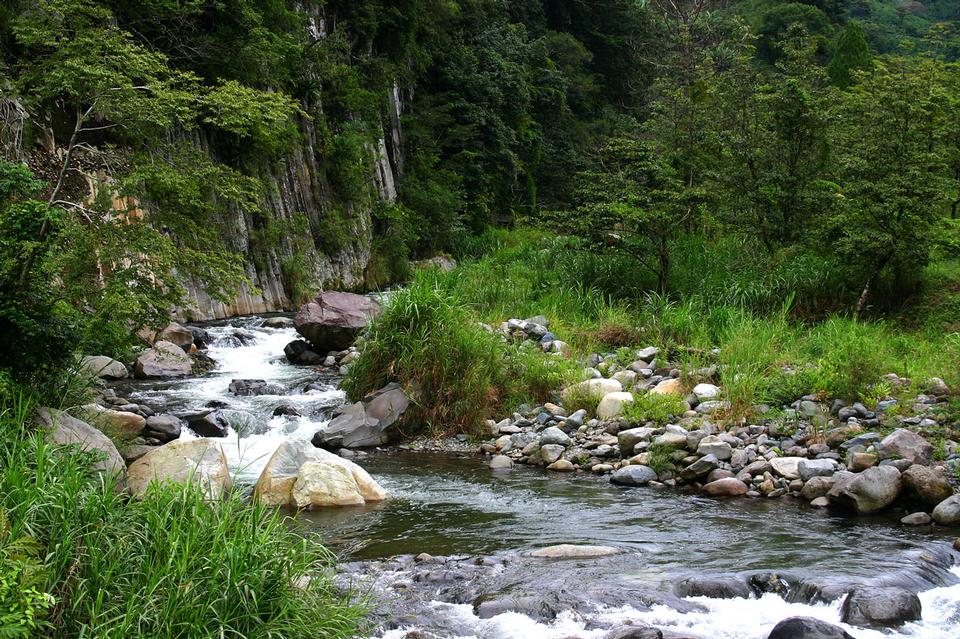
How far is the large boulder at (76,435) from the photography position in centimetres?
581

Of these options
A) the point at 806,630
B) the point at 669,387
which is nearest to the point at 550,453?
the point at 669,387

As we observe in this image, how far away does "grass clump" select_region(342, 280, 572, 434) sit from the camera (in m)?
10.0

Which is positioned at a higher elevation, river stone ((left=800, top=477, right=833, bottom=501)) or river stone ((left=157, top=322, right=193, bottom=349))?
river stone ((left=157, top=322, right=193, bottom=349))

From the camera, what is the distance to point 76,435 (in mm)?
6121

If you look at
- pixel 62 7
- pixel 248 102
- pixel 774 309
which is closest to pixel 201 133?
pixel 62 7

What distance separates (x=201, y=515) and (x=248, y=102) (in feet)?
19.5

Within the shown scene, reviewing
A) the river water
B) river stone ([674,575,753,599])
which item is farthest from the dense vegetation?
river stone ([674,575,753,599])

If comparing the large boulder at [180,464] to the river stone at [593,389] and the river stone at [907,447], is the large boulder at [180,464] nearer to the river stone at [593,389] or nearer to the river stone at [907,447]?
the river stone at [593,389]

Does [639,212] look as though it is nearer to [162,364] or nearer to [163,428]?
[162,364]

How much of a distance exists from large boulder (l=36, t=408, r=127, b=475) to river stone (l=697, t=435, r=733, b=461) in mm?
5376

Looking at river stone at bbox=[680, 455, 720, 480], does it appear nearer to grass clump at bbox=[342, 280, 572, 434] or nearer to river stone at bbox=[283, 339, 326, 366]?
grass clump at bbox=[342, 280, 572, 434]

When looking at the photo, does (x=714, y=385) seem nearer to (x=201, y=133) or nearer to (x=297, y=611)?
(x=297, y=611)

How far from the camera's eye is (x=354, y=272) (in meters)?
22.0

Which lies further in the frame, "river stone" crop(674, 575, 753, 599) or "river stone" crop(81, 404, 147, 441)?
"river stone" crop(81, 404, 147, 441)
